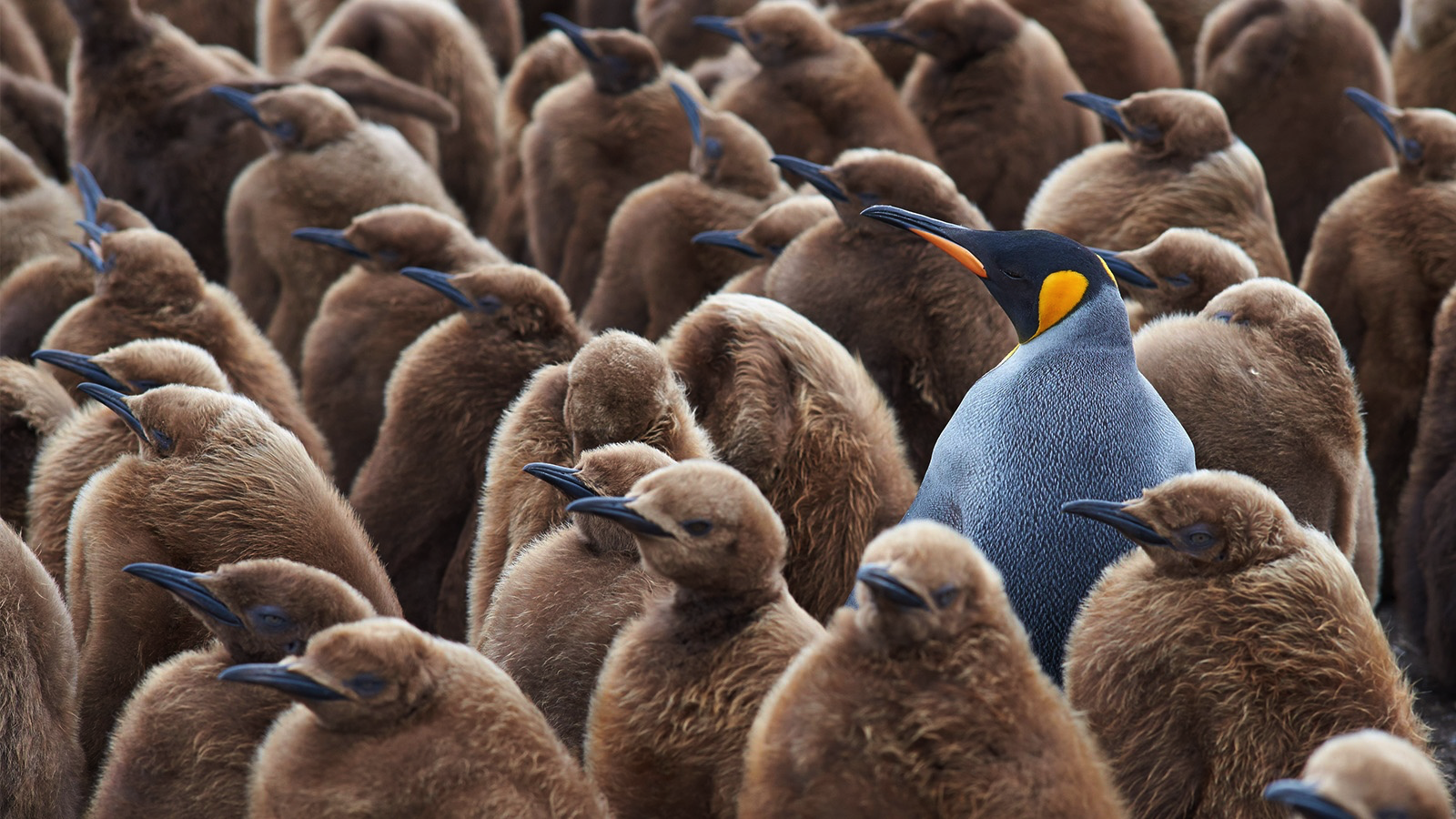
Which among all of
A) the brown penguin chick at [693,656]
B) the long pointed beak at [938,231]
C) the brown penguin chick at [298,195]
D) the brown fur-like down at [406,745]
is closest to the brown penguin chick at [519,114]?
the brown penguin chick at [298,195]

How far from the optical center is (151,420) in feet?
9.09

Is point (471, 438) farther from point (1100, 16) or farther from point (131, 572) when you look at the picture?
point (1100, 16)

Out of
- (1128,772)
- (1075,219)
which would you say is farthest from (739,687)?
(1075,219)

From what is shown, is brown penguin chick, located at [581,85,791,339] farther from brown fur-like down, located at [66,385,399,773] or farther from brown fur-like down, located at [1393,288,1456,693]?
brown fur-like down, located at [1393,288,1456,693]

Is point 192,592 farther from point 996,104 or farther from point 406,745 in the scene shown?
point 996,104

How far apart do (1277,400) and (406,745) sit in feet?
5.68

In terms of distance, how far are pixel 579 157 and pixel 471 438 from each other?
1531 mm

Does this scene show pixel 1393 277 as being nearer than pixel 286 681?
No

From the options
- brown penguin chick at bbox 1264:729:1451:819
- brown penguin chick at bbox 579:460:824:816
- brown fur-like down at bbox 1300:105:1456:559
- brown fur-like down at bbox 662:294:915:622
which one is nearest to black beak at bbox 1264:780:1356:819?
brown penguin chick at bbox 1264:729:1451:819

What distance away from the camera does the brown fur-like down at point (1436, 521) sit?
3.33 m

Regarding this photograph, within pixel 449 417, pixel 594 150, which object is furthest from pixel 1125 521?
pixel 594 150

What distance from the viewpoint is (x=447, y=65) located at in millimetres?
5641

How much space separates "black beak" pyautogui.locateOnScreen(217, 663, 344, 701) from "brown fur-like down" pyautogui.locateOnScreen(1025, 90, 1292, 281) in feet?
7.83

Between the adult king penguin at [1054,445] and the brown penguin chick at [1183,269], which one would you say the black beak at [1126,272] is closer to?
the brown penguin chick at [1183,269]
